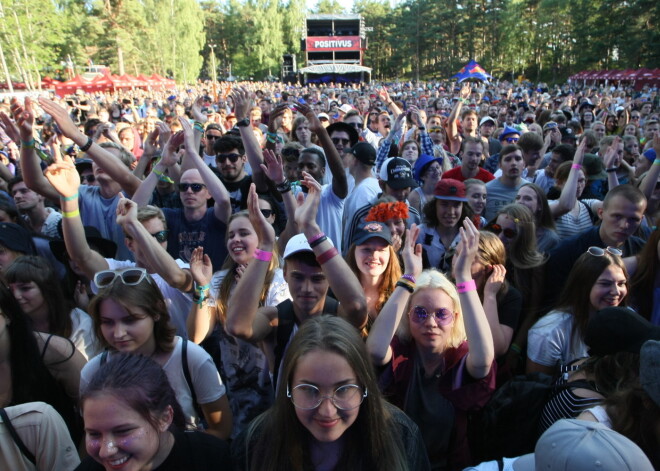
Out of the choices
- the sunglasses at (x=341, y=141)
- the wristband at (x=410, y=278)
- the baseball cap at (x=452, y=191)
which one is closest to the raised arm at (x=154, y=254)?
the wristband at (x=410, y=278)

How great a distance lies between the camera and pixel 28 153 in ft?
13.5

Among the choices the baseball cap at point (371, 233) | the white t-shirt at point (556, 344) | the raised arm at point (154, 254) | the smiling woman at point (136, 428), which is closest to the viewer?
the smiling woman at point (136, 428)

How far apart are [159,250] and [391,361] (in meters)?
1.61

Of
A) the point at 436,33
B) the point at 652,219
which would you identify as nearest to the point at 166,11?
the point at 436,33

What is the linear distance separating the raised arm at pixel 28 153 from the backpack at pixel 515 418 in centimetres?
391

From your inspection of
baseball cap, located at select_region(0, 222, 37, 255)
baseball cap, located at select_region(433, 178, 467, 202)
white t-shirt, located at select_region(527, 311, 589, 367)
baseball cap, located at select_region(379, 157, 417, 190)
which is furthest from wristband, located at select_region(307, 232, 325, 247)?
baseball cap, located at select_region(379, 157, 417, 190)

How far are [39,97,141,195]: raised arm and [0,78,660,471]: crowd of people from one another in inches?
0.7

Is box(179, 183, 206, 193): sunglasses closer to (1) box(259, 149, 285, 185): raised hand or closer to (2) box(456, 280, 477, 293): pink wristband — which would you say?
(1) box(259, 149, 285, 185): raised hand

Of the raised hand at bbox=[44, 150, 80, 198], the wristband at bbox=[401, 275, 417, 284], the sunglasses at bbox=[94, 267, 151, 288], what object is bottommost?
the wristband at bbox=[401, 275, 417, 284]

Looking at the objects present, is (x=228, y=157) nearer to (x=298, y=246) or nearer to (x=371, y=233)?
(x=371, y=233)

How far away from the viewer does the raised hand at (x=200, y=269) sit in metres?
2.80

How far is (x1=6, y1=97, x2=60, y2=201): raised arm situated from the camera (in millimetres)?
3932

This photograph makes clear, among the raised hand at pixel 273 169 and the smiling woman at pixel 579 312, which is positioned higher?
the raised hand at pixel 273 169

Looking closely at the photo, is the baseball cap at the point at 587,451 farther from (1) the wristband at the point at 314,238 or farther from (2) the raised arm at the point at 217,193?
(2) the raised arm at the point at 217,193
